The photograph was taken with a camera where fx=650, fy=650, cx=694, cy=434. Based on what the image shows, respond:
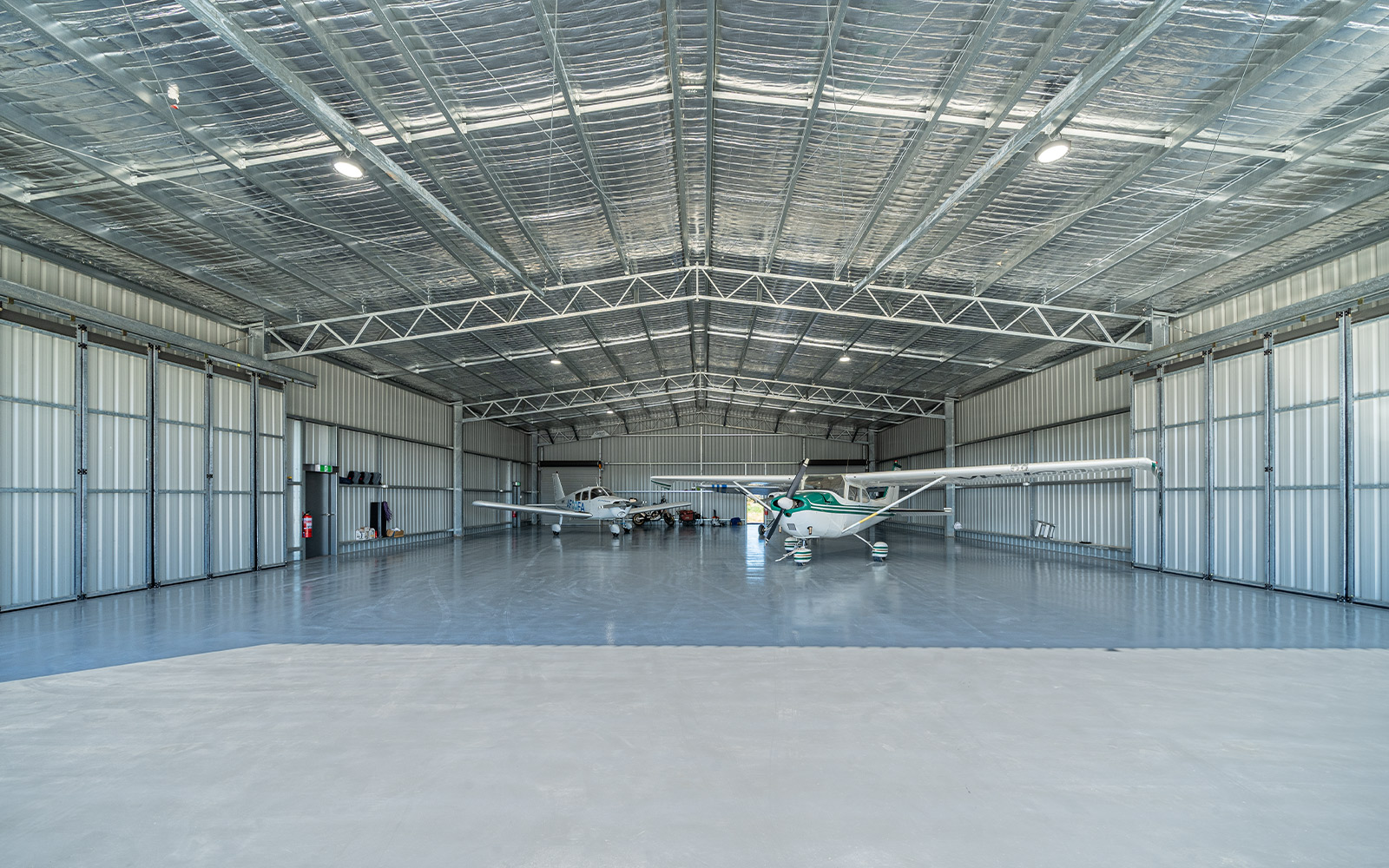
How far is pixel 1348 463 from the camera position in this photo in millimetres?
10969

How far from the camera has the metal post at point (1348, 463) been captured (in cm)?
1089

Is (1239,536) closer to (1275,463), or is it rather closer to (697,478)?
(1275,463)

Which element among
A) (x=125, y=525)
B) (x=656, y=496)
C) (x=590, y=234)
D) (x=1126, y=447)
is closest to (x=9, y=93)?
(x=125, y=525)

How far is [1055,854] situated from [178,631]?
396 inches

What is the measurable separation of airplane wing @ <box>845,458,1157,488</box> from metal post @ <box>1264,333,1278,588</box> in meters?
1.80

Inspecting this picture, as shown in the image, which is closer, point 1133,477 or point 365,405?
point 1133,477

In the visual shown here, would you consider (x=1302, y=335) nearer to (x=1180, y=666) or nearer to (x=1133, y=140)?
(x=1133, y=140)

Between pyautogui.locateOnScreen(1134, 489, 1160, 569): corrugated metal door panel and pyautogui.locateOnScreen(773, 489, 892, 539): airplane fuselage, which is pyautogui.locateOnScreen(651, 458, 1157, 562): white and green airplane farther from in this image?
pyautogui.locateOnScreen(1134, 489, 1160, 569): corrugated metal door panel

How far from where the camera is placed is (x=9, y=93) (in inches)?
300

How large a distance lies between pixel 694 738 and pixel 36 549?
12341 millimetres

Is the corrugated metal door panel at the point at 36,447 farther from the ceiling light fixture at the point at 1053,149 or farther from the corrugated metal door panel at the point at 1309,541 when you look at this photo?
the corrugated metal door panel at the point at 1309,541

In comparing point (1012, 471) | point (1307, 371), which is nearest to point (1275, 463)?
point (1307, 371)

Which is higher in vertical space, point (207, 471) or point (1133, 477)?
point (207, 471)

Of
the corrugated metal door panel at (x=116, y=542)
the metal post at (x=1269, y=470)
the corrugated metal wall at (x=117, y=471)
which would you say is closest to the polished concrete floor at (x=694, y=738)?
the corrugated metal door panel at (x=116, y=542)
